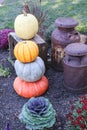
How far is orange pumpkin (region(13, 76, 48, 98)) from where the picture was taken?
3.97 meters

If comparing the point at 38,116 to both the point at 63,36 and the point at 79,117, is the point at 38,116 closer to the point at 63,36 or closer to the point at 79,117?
the point at 79,117

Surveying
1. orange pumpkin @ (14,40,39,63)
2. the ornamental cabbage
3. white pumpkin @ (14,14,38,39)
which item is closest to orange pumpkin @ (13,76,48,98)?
orange pumpkin @ (14,40,39,63)

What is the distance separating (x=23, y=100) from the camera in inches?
158

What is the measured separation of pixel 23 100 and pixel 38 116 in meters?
0.84

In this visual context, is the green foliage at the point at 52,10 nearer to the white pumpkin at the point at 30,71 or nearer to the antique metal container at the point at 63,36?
the antique metal container at the point at 63,36

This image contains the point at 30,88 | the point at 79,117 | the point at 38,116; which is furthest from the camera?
the point at 30,88

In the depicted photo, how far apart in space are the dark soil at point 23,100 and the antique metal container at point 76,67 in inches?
5.7

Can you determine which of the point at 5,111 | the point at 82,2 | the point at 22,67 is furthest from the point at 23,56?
the point at 82,2

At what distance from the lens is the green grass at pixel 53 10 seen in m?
7.35

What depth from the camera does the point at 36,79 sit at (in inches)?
156

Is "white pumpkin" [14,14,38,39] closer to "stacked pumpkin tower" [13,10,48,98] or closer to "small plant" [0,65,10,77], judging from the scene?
"stacked pumpkin tower" [13,10,48,98]

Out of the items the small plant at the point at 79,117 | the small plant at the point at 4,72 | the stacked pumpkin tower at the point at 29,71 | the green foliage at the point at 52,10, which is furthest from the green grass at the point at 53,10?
the small plant at the point at 79,117

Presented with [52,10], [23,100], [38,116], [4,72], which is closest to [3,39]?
[4,72]

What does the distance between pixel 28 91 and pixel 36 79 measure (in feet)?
0.63
